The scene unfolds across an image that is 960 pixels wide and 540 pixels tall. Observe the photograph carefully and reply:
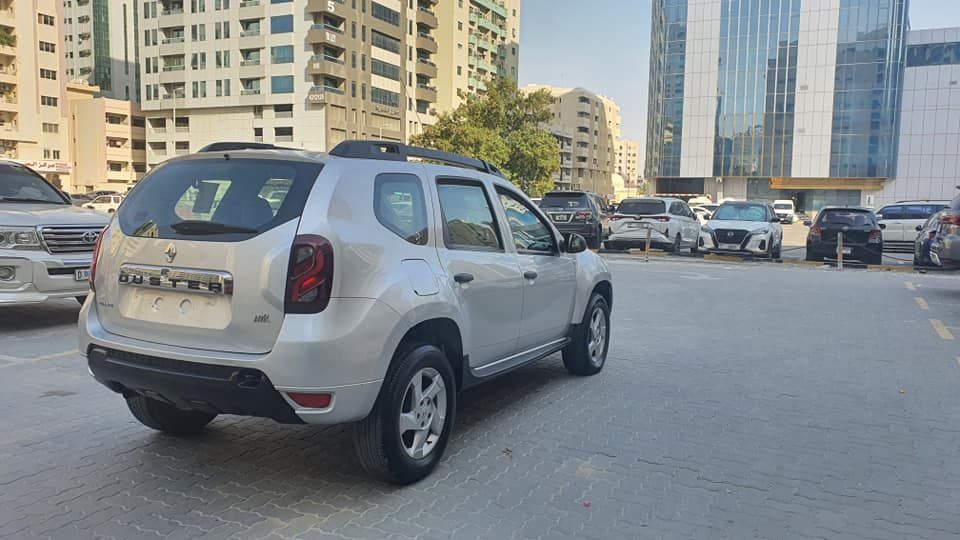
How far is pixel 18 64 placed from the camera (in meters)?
60.7

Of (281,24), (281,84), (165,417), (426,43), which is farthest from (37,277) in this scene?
(426,43)

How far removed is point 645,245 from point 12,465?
19.0 metres

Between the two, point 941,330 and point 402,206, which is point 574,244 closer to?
point 402,206

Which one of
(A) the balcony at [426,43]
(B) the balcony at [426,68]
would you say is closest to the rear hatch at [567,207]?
(B) the balcony at [426,68]

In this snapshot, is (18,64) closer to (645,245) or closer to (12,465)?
(645,245)

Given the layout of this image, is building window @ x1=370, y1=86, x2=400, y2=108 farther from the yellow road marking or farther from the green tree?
the yellow road marking

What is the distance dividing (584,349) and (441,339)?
7.99ft

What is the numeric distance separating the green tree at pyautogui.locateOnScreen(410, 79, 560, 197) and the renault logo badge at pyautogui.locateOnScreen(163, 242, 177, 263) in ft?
143

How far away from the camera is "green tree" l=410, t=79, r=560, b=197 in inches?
1874

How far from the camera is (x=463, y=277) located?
449 centimetres

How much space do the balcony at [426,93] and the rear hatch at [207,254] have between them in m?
76.9

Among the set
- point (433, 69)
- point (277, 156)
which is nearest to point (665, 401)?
point (277, 156)

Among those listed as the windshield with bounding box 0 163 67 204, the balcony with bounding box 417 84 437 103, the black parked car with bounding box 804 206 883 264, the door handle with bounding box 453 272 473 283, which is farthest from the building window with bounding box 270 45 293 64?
the door handle with bounding box 453 272 473 283

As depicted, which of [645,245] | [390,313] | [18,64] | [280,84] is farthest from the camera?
[280,84]
